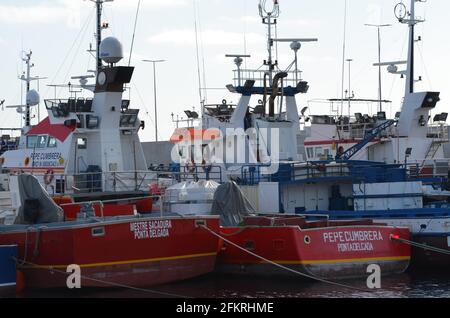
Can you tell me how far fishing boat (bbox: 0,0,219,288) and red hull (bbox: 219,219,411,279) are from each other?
1345 mm

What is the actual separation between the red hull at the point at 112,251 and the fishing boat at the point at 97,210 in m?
0.02

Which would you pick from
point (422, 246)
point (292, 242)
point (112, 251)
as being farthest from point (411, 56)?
point (112, 251)

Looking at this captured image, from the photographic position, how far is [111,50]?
3058 cm

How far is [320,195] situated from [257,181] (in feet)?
7.34

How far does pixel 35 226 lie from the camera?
22.6 metres

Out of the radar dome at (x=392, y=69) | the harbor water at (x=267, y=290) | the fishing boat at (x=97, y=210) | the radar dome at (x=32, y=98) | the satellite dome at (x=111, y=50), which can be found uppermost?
the radar dome at (x=392, y=69)

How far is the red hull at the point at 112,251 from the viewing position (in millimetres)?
22094

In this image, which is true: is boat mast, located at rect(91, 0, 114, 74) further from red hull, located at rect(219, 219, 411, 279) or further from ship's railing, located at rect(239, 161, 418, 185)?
red hull, located at rect(219, 219, 411, 279)

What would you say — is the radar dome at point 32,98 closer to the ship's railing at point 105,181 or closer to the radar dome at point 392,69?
the ship's railing at point 105,181

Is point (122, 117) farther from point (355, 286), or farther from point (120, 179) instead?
point (355, 286)

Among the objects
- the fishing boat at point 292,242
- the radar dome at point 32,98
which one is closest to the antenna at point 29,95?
the radar dome at point 32,98

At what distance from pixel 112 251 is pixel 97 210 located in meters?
2.90

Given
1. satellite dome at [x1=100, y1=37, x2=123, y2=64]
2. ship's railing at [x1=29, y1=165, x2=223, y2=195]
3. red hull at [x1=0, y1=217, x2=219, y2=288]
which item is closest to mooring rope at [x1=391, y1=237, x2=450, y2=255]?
red hull at [x1=0, y1=217, x2=219, y2=288]

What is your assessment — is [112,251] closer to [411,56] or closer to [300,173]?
[300,173]
